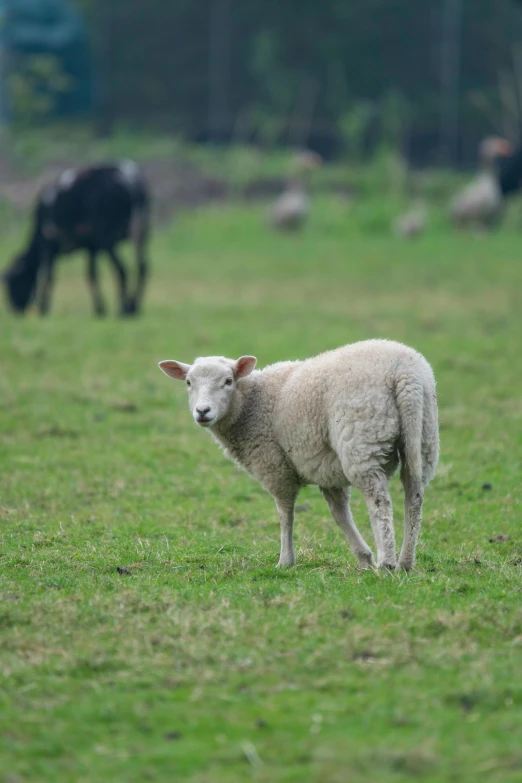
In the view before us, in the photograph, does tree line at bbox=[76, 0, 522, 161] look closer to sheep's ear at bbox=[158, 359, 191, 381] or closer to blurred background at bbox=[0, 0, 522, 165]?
blurred background at bbox=[0, 0, 522, 165]

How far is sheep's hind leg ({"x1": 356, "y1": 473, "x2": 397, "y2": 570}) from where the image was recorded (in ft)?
16.9

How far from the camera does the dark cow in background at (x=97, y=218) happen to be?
14.6 meters

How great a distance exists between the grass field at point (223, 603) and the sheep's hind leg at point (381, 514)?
4.0 inches

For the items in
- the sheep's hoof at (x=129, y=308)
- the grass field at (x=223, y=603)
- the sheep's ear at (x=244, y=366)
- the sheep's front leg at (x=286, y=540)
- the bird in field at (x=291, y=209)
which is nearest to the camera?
the grass field at (x=223, y=603)

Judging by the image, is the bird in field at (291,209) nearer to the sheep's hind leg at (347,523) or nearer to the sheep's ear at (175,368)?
the sheep's ear at (175,368)

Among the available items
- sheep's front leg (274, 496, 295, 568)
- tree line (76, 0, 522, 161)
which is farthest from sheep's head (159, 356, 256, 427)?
tree line (76, 0, 522, 161)

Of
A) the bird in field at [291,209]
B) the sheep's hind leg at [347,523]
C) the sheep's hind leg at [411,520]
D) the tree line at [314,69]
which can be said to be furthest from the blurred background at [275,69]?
the sheep's hind leg at [411,520]

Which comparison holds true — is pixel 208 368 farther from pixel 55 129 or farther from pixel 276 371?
pixel 55 129

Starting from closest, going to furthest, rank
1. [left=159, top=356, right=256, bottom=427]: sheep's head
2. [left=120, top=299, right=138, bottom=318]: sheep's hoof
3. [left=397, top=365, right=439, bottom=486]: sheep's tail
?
[left=397, top=365, right=439, bottom=486]: sheep's tail
[left=159, top=356, right=256, bottom=427]: sheep's head
[left=120, top=299, right=138, bottom=318]: sheep's hoof

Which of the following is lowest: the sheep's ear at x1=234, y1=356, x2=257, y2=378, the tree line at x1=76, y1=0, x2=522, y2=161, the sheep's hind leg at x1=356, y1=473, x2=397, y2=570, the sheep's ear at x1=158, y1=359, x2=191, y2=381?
the sheep's hind leg at x1=356, y1=473, x2=397, y2=570

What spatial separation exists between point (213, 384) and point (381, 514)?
114 cm

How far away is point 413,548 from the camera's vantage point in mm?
5273

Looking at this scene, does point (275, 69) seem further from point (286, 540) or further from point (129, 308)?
point (286, 540)

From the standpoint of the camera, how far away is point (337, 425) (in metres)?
5.29
